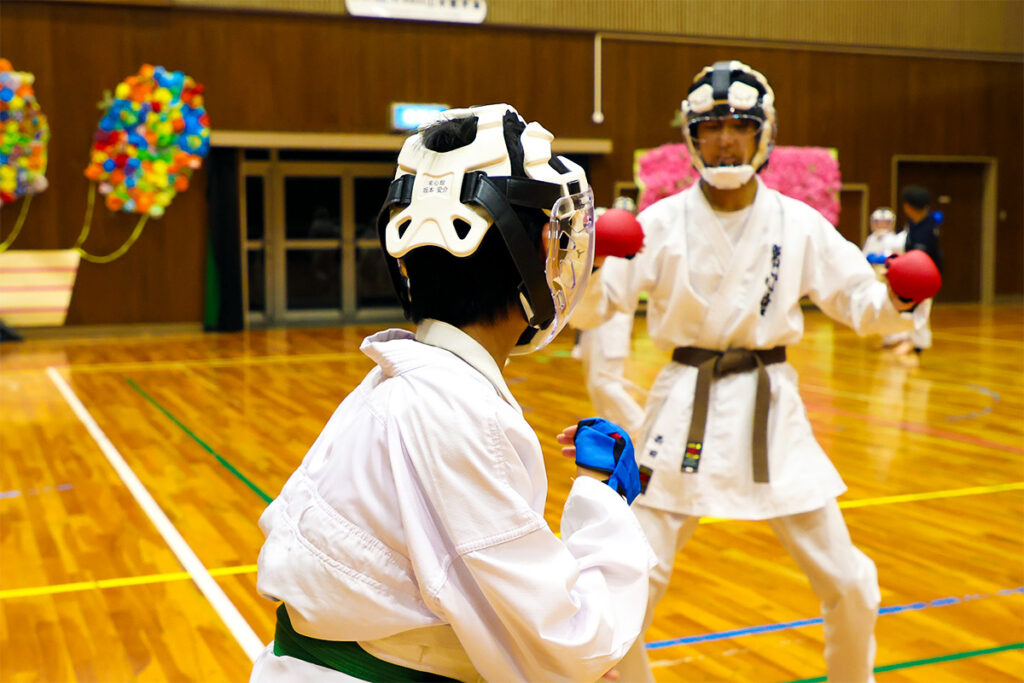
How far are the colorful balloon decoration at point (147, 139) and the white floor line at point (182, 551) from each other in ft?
20.3

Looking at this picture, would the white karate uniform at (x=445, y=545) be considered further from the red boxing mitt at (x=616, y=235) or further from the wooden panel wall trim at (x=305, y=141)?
the wooden panel wall trim at (x=305, y=141)

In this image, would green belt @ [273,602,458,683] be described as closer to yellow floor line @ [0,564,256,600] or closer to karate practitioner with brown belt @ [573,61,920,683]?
karate practitioner with brown belt @ [573,61,920,683]

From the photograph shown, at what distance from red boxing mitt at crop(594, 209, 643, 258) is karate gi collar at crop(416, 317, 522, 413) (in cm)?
134

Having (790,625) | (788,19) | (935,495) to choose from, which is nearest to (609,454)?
(790,625)

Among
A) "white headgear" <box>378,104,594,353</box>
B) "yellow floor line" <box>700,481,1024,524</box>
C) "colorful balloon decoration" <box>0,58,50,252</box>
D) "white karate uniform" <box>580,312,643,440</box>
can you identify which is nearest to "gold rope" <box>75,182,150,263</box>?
"colorful balloon decoration" <box>0,58,50,252</box>

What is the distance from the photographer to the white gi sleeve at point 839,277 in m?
2.97

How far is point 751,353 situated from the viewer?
300 cm

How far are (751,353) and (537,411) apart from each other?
464 centimetres

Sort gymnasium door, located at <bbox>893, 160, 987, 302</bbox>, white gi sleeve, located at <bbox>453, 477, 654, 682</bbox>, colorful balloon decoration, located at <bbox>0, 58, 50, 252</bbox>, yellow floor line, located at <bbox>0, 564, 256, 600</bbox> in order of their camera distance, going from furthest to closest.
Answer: gymnasium door, located at <bbox>893, 160, 987, 302</bbox> < colorful balloon decoration, located at <bbox>0, 58, 50, 252</bbox> < yellow floor line, located at <bbox>0, 564, 256, 600</bbox> < white gi sleeve, located at <bbox>453, 477, 654, 682</bbox>

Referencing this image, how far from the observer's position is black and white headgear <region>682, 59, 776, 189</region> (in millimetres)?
3045

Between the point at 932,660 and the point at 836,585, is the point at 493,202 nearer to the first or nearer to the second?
the point at 836,585

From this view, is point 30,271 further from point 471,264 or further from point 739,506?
point 471,264

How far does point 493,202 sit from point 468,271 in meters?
0.10

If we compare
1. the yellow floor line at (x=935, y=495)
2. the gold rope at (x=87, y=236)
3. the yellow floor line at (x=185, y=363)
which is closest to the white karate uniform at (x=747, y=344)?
the yellow floor line at (x=935, y=495)
